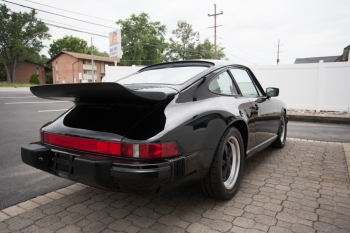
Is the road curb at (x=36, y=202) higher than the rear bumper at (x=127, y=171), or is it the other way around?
the rear bumper at (x=127, y=171)

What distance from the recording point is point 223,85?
271 centimetres

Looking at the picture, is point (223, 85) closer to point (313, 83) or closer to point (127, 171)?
point (127, 171)

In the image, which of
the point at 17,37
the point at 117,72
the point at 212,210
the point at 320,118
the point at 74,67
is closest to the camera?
the point at 212,210

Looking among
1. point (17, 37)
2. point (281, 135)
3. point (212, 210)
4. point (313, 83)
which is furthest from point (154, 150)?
point (17, 37)

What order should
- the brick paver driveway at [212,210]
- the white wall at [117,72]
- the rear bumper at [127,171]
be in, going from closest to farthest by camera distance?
the rear bumper at [127,171] < the brick paver driveway at [212,210] < the white wall at [117,72]

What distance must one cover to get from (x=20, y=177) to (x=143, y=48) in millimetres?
47881

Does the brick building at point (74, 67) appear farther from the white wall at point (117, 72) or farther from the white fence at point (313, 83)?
the white fence at point (313, 83)

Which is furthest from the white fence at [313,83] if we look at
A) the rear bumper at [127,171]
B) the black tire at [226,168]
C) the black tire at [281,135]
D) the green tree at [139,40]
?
the green tree at [139,40]

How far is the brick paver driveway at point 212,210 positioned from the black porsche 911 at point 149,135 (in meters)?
0.26

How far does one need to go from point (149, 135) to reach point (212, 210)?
3.56 ft

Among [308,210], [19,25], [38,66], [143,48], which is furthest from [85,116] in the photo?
[38,66]

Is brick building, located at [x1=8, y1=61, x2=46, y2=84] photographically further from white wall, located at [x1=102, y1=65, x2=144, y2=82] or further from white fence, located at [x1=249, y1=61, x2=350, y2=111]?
white fence, located at [x1=249, y1=61, x2=350, y2=111]

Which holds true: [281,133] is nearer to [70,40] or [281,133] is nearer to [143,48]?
[143,48]

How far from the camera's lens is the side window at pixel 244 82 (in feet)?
10.1
